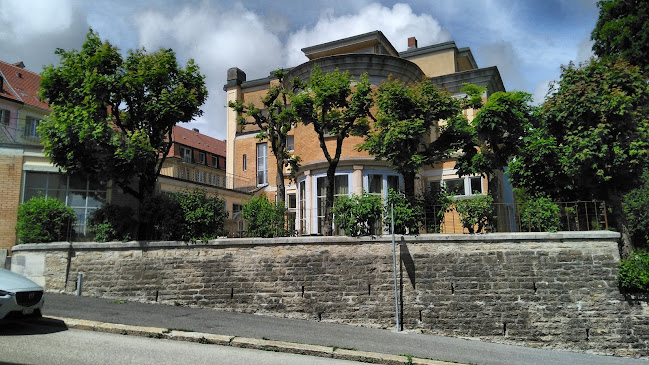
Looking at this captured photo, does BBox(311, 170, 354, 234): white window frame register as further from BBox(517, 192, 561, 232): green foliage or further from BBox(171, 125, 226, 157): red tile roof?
BBox(171, 125, 226, 157): red tile roof

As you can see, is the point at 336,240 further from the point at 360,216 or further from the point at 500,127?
the point at 500,127

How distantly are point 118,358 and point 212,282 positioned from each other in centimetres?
556

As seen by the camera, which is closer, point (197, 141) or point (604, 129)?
point (604, 129)

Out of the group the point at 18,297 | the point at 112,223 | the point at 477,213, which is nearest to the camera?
the point at 18,297

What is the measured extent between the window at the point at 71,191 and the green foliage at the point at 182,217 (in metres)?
2.60

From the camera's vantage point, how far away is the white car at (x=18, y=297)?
7852mm

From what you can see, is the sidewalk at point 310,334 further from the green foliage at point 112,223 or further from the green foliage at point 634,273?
the green foliage at point 112,223

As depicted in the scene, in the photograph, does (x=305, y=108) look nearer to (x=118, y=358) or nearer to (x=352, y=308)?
(x=352, y=308)

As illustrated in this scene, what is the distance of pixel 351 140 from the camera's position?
55.1ft

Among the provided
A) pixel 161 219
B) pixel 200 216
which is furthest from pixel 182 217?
pixel 161 219

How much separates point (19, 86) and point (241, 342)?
34.3 meters

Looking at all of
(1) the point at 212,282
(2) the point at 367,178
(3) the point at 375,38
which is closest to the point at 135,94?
(1) the point at 212,282

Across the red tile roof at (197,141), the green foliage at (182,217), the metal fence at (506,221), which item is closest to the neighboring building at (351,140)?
the metal fence at (506,221)

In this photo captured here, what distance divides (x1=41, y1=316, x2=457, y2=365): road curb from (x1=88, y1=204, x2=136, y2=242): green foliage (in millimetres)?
4556
